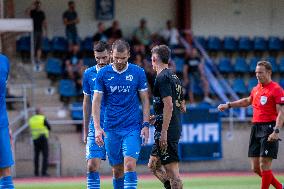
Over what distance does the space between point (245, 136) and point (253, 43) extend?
6.47 m

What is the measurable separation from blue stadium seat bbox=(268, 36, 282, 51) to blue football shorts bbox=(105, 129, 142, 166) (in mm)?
18975

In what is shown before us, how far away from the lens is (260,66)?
12.9 meters

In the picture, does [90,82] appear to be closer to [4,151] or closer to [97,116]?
[97,116]

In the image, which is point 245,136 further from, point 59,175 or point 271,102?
point 271,102

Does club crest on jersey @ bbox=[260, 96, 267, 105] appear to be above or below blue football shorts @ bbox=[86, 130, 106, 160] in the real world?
above

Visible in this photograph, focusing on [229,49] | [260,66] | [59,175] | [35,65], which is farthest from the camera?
[229,49]

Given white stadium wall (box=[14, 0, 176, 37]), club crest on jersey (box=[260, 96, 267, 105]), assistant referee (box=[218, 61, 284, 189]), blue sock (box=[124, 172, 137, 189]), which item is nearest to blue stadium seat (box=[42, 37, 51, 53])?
white stadium wall (box=[14, 0, 176, 37])

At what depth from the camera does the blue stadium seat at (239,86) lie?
87.7 ft

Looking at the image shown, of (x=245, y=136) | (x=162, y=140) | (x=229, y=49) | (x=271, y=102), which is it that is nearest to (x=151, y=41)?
(x=229, y=49)

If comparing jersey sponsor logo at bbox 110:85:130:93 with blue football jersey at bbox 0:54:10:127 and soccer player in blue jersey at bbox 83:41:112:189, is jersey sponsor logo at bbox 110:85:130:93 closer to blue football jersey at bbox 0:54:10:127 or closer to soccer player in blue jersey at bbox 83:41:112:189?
soccer player in blue jersey at bbox 83:41:112:189

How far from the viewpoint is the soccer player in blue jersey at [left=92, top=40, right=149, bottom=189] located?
35.4 ft

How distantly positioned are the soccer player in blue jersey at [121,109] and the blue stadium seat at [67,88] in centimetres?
1375

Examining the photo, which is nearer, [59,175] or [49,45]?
[59,175]

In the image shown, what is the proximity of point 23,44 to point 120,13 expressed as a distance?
449 cm
